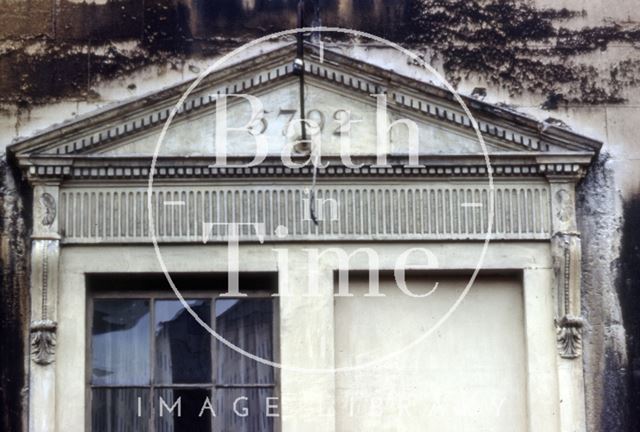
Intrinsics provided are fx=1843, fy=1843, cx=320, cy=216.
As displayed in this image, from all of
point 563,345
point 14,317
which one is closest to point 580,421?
point 563,345

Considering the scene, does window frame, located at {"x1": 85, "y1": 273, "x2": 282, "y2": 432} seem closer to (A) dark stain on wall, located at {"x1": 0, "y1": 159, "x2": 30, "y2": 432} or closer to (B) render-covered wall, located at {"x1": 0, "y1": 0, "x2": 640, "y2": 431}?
(A) dark stain on wall, located at {"x1": 0, "y1": 159, "x2": 30, "y2": 432}

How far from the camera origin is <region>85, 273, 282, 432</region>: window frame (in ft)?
52.6

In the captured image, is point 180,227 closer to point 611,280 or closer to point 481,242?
point 481,242

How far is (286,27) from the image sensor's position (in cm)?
1688

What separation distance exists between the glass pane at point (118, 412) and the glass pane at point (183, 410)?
12cm

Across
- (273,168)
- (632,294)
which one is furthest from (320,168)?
(632,294)

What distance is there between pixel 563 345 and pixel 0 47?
18.8ft

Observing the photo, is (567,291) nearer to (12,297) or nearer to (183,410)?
(183,410)

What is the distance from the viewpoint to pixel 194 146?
1631 centimetres

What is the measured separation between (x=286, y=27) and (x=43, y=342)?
3.64 m

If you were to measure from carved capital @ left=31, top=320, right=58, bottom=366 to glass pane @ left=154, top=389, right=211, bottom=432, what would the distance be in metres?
1.01

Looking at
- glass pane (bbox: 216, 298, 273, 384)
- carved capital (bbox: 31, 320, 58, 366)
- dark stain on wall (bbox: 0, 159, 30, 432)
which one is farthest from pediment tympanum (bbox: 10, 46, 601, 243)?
carved capital (bbox: 31, 320, 58, 366)

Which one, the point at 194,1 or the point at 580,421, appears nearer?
the point at 580,421

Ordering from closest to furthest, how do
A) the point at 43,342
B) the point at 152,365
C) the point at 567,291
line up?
the point at 43,342, the point at 567,291, the point at 152,365
